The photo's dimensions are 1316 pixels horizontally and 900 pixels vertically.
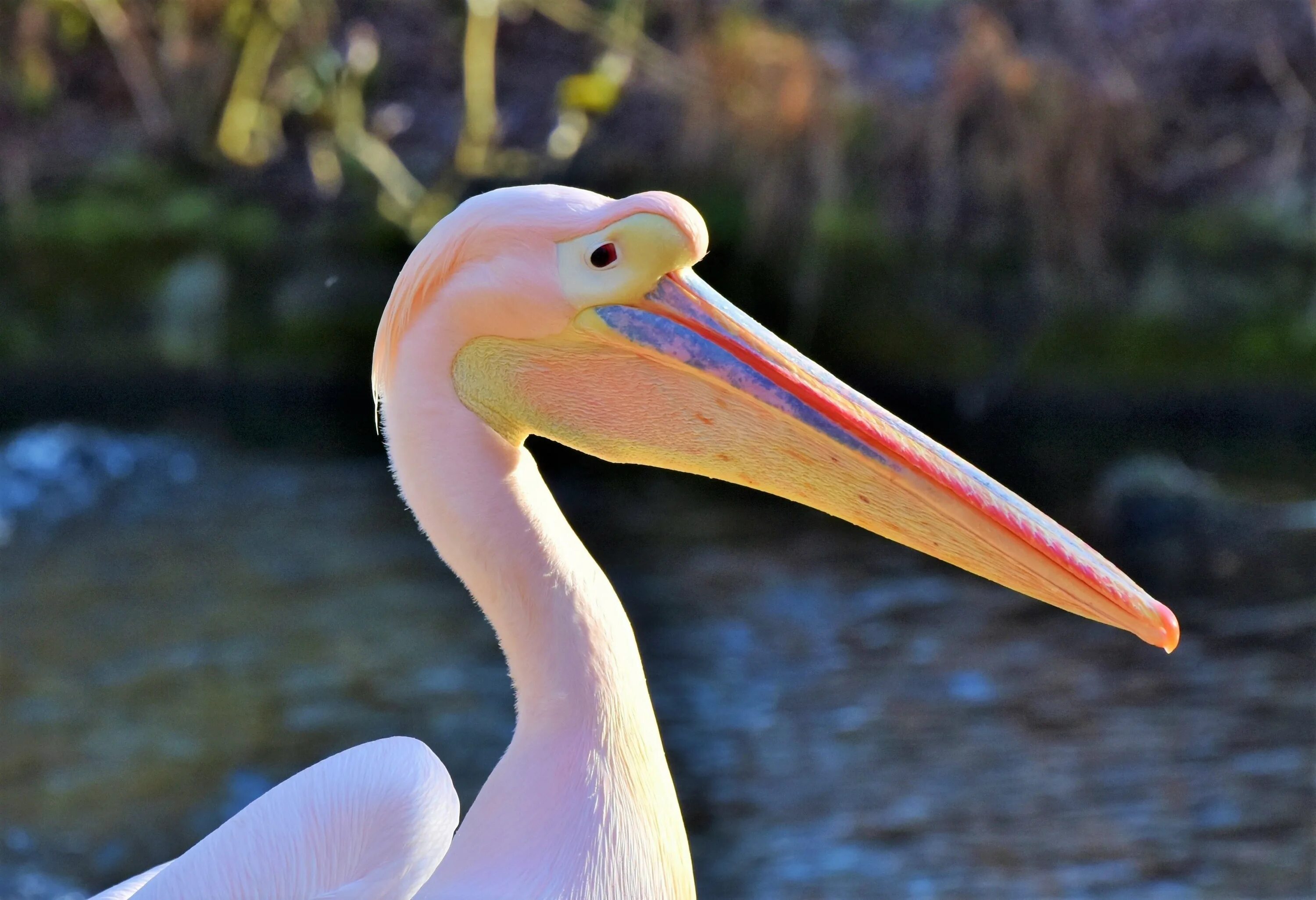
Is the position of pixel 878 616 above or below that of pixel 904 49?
below

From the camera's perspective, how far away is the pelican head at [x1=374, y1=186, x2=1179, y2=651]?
1412 mm

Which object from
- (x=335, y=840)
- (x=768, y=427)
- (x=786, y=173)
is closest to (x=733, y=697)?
(x=786, y=173)

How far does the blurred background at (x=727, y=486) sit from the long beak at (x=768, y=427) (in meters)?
2.25

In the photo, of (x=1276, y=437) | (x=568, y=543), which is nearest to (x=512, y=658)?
(x=568, y=543)

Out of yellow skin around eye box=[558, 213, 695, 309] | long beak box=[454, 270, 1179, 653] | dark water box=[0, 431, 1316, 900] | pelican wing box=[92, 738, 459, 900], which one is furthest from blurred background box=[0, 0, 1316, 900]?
yellow skin around eye box=[558, 213, 695, 309]

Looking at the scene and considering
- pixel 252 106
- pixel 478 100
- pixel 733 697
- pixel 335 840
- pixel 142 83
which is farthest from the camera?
pixel 142 83

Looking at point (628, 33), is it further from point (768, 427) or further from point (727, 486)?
point (768, 427)

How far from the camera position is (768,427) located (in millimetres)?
1449

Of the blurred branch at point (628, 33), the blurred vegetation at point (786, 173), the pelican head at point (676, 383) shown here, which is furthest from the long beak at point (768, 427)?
the blurred vegetation at point (786, 173)

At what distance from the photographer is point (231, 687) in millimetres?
4672

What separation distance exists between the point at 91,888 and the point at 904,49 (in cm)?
525

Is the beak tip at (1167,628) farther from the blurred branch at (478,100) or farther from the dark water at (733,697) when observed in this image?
the blurred branch at (478,100)

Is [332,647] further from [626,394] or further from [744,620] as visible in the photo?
[626,394]

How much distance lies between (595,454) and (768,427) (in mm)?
180
